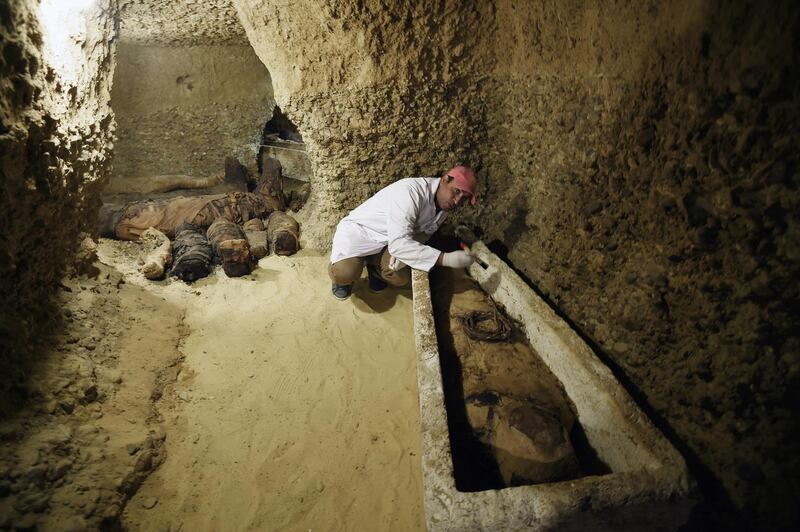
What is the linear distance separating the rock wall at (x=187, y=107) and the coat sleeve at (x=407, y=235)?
14.5 ft

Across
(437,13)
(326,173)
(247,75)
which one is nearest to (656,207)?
(437,13)

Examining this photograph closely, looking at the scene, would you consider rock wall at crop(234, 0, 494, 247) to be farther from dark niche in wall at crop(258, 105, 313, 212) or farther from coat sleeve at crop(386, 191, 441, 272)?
dark niche in wall at crop(258, 105, 313, 212)

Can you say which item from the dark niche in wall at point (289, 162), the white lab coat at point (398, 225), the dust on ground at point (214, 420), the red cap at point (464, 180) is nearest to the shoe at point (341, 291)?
the dust on ground at point (214, 420)

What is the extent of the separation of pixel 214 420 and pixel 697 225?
2.86m

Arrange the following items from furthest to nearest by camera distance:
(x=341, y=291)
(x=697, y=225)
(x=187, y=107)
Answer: (x=187, y=107) < (x=341, y=291) < (x=697, y=225)

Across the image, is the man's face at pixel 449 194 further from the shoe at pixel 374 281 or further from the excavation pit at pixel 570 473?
the shoe at pixel 374 281

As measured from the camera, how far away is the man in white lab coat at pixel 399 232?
2887mm

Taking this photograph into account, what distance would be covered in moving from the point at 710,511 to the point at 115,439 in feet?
9.58

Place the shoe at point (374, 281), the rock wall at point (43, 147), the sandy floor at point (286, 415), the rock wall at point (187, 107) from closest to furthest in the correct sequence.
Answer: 1. the rock wall at point (43, 147)
2. the sandy floor at point (286, 415)
3. the shoe at point (374, 281)
4. the rock wall at point (187, 107)

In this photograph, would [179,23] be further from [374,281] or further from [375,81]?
[374,281]

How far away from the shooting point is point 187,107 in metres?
5.91

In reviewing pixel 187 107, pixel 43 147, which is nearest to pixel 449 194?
pixel 43 147

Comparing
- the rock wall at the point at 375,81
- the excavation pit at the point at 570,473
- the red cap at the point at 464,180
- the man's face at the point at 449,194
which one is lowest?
the excavation pit at the point at 570,473

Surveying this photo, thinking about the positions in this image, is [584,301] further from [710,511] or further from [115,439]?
[115,439]
